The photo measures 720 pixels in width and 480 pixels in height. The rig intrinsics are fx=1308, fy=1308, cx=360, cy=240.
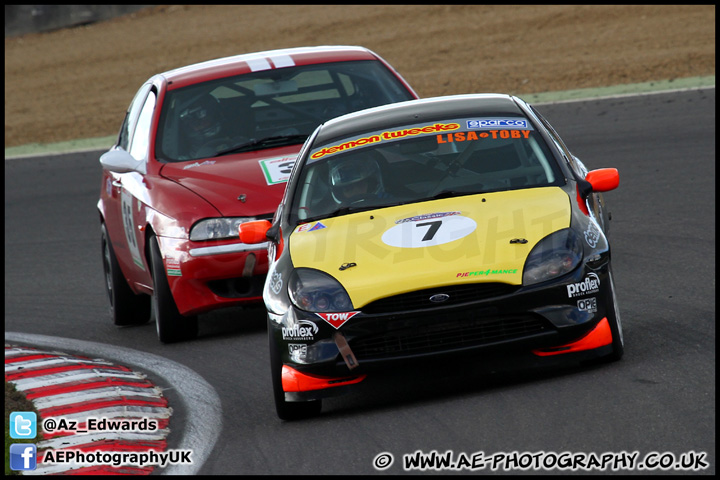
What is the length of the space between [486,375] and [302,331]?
39.5 inches

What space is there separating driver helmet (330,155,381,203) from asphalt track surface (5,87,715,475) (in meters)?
1.05

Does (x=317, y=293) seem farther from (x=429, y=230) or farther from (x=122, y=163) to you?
(x=122, y=163)

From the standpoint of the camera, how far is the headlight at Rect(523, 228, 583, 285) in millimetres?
5805

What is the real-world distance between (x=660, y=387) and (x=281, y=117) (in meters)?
4.17

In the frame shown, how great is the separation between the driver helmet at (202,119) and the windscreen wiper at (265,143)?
25 cm

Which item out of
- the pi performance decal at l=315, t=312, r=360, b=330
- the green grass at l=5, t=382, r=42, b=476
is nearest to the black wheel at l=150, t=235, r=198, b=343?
the green grass at l=5, t=382, r=42, b=476

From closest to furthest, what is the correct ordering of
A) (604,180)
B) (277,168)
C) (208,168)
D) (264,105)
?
(604,180) → (277,168) → (208,168) → (264,105)

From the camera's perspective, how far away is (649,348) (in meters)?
6.41

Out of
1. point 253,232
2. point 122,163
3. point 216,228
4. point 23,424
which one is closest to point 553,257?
point 253,232

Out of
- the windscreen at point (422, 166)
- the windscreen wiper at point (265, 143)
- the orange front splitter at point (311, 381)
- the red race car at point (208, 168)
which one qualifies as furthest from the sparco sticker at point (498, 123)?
the windscreen wiper at point (265, 143)

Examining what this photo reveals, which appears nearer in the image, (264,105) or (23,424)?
(23,424)

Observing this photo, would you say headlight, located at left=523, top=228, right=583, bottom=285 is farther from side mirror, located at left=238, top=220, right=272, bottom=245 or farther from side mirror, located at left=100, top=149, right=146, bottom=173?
side mirror, located at left=100, top=149, right=146, bottom=173

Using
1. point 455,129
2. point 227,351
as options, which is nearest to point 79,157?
point 227,351

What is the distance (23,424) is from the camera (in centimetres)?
618
